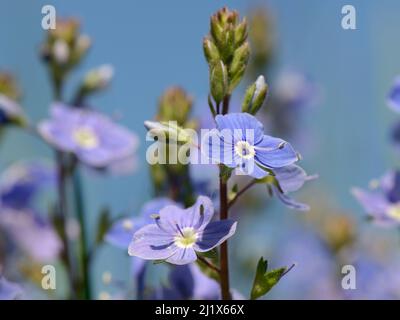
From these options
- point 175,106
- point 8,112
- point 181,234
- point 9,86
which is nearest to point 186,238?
point 181,234

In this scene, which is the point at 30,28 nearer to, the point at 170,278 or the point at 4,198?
the point at 4,198

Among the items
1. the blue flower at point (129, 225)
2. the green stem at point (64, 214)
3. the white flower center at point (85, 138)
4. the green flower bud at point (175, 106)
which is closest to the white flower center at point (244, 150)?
the blue flower at point (129, 225)

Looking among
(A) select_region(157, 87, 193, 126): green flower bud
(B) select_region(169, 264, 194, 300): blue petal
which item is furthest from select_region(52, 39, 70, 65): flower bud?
(B) select_region(169, 264, 194, 300): blue petal

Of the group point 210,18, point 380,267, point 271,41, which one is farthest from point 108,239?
point 271,41

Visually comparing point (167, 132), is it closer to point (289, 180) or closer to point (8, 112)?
point (289, 180)

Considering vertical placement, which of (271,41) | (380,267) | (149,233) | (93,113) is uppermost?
(271,41)
